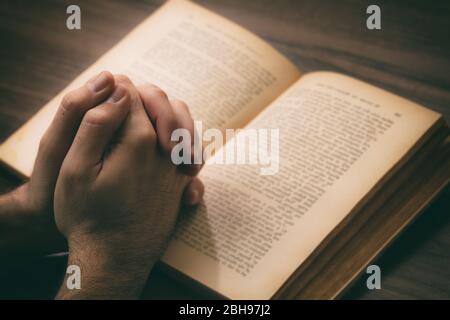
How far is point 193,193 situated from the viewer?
30.2 inches

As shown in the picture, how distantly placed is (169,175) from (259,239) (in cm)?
14

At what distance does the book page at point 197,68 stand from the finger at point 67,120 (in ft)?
0.38

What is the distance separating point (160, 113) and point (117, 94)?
6 cm

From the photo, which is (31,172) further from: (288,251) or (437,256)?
(437,256)

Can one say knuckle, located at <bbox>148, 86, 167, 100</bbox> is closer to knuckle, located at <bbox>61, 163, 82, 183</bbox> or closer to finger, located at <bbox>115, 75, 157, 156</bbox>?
finger, located at <bbox>115, 75, 157, 156</bbox>

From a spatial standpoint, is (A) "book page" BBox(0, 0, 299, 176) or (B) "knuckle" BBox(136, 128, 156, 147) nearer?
(B) "knuckle" BBox(136, 128, 156, 147)

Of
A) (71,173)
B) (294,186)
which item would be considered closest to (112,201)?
(71,173)

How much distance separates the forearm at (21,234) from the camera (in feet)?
2.51

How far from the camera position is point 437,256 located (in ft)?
2.48

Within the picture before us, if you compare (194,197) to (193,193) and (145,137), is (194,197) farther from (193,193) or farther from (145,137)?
(145,137)

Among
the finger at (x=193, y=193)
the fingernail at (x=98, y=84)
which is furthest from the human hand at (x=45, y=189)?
the finger at (x=193, y=193)

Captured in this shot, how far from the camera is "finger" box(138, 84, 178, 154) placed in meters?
0.74

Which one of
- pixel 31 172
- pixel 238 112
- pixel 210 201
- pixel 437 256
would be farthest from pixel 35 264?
pixel 437 256

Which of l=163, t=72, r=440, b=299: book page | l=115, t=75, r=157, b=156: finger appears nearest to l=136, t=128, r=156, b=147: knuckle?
l=115, t=75, r=157, b=156: finger
